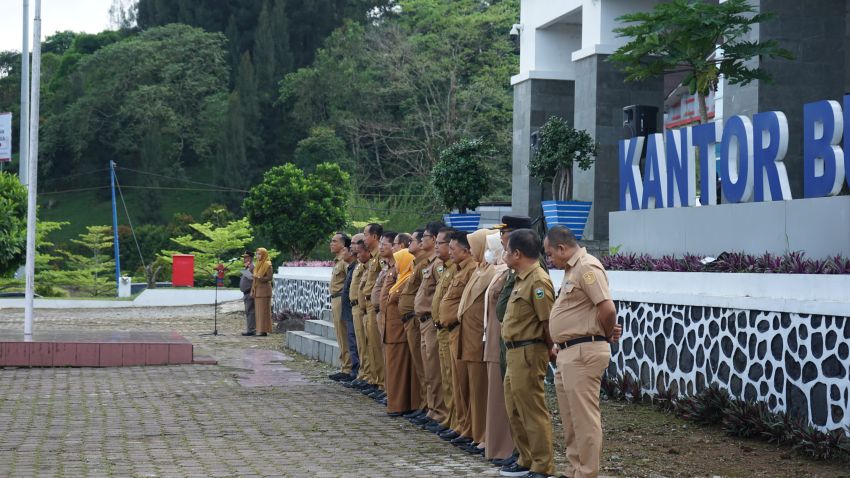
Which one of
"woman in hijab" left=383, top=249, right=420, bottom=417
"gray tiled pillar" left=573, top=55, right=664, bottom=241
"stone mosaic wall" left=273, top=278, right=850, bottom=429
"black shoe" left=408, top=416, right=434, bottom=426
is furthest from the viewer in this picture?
"gray tiled pillar" left=573, top=55, right=664, bottom=241

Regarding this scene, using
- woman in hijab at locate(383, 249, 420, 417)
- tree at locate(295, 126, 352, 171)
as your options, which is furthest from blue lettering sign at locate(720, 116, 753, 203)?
tree at locate(295, 126, 352, 171)

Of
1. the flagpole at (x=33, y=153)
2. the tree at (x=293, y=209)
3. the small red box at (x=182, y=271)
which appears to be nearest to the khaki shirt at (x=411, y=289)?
the flagpole at (x=33, y=153)

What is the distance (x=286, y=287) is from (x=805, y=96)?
1461 centimetres

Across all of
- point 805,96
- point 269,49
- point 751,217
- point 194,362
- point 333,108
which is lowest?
point 194,362

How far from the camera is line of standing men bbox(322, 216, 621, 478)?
701 centimetres

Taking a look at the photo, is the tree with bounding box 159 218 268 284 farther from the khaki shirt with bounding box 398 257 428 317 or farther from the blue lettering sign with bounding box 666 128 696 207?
the khaki shirt with bounding box 398 257 428 317

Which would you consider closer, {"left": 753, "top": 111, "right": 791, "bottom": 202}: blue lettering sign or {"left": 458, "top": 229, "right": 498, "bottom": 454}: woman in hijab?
Answer: {"left": 458, "top": 229, "right": 498, "bottom": 454}: woman in hijab

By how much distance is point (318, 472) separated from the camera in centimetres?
791

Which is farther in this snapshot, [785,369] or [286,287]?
[286,287]

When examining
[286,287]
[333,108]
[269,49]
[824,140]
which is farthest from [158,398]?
[269,49]

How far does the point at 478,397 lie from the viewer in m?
8.84

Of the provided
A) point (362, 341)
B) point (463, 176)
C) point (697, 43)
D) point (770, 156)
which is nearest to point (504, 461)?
point (770, 156)

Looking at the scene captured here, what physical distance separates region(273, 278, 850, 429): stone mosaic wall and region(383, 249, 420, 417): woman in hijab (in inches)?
83.6

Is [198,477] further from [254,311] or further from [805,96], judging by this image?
[254,311]
